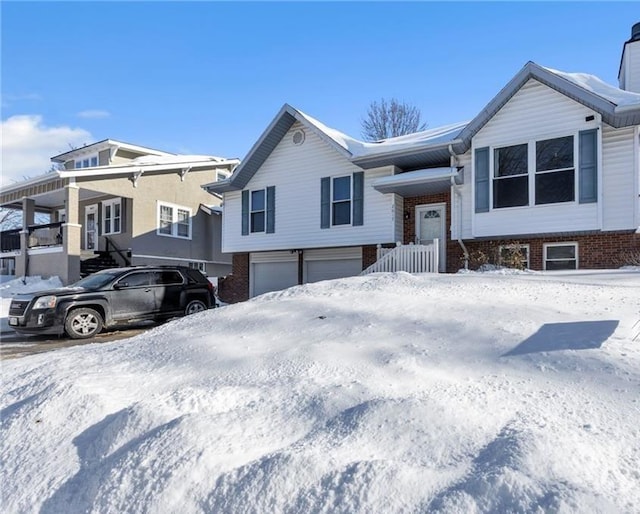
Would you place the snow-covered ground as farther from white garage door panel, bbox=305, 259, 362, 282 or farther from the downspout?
white garage door panel, bbox=305, 259, 362, 282

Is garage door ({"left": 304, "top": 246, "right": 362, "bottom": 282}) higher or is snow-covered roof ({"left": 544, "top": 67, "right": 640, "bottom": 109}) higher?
snow-covered roof ({"left": 544, "top": 67, "right": 640, "bottom": 109})

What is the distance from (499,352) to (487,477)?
198cm

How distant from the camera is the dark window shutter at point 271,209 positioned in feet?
55.4

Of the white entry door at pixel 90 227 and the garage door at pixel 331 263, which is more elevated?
the white entry door at pixel 90 227

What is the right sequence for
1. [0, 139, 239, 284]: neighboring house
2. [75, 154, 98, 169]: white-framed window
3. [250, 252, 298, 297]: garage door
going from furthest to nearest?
[75, 154, 98, 169]: white-framed window < [0, 139, 239, 284]: neighboring house < [250, 252, 298, 297]: garage door

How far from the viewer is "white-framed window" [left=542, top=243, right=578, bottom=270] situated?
40.2 ft

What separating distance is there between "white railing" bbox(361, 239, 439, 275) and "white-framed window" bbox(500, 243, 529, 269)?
1.91 metres

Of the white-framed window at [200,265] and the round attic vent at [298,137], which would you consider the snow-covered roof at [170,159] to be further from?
the round attic vent at [298,137]

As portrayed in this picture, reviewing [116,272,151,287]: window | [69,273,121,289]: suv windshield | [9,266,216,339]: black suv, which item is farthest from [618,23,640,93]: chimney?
[69,273,121,289]: suv windshield

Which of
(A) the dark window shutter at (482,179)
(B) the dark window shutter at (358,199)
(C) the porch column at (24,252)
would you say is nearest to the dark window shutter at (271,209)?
(B) the dark window shutter at (358,199)

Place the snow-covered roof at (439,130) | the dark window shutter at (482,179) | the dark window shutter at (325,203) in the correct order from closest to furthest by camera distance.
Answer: the snow-covered roof at (439,130)
the dark window shutter at (482,179)
the dark window shutter at (325,203)

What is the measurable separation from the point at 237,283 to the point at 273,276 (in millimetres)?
1692

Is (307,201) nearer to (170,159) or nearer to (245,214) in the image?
(245,214)

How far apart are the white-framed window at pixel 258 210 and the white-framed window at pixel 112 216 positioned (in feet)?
24.2
